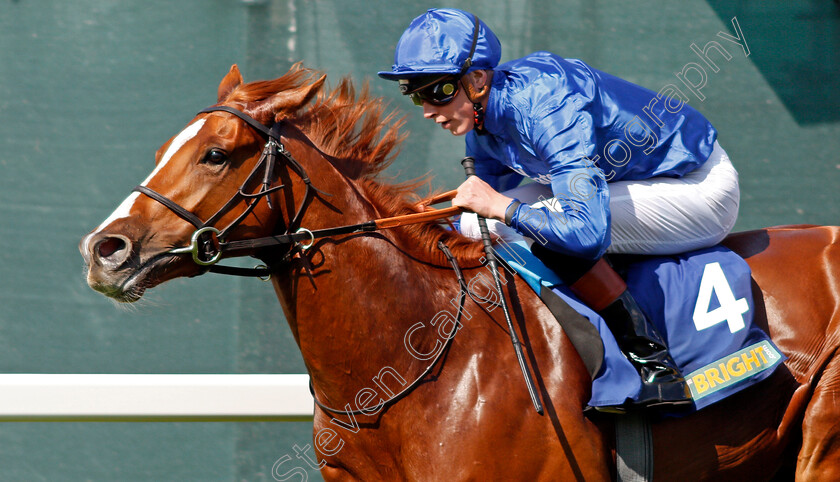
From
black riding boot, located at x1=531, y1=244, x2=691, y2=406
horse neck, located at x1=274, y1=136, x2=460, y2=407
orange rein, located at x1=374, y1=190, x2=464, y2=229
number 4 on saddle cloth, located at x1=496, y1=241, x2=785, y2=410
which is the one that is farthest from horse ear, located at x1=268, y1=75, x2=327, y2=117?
black riding boot, located at x1=531, y1=244, x2=691, y2=406

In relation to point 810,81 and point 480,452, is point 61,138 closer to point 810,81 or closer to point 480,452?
point 480,452

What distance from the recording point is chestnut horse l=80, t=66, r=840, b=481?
7.16 ft

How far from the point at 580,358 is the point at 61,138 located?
3.36 metres

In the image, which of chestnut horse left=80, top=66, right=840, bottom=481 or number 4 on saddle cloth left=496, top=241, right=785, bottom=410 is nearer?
chestnut horse left=80, top=66, right=840, bottom=481

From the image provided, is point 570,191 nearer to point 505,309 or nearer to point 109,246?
point 505,309

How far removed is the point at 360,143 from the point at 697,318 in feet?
4.04

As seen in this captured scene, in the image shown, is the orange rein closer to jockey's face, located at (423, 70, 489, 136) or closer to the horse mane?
the horse mane

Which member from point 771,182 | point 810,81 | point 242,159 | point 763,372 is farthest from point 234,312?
point 810,81

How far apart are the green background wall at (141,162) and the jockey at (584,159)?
→ 2078 mm

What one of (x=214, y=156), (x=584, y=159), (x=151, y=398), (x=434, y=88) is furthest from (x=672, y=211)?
(x=151, y=398)

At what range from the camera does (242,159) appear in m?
2.25

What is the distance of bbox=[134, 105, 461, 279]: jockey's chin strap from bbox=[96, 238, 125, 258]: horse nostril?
0.46 feet

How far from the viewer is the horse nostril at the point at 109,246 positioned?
211cm

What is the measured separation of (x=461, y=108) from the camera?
A: 8.06 ft
